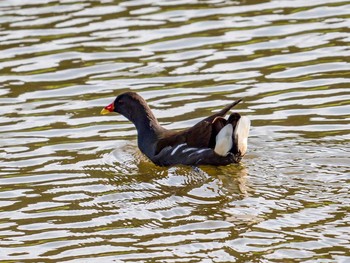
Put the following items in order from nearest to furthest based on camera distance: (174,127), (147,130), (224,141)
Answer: (224,141) → (147,130) → (174,127)

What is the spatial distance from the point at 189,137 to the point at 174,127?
116cm

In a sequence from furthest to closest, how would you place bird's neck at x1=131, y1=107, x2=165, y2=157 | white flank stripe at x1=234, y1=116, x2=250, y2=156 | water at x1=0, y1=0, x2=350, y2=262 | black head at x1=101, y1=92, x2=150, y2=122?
black head at x1=101, y1=92, x2=150, y2=122
bird's neck at x1=131, y1=107, x2=165, y2=157
white flank stripe at x1=234, y1=116, x2=250, y2=156
water at x1=0, y1=0, x2=350, y2=262

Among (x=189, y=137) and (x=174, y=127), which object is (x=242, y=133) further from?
(x=174, y=127)

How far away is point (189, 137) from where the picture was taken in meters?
10.5

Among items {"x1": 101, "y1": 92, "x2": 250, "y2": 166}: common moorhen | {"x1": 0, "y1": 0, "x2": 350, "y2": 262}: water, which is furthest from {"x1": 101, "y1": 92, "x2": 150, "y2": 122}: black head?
{"x1": 0, "y1": 0, "x2": 350, "y2": 262}: water

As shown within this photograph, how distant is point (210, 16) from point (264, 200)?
647cm

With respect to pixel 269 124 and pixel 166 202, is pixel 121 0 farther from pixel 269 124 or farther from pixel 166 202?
pixel 166 202

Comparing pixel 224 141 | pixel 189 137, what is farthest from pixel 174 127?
pixel 224 141

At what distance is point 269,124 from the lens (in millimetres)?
11227

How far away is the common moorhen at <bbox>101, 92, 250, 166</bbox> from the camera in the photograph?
1016 centimetres

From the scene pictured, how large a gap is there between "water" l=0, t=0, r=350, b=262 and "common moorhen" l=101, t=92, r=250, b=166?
14 cm

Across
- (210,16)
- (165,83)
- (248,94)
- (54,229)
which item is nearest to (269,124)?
(248,94)

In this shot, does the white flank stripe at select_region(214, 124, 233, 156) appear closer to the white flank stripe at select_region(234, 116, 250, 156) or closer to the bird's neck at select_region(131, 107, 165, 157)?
the white flank stripe at select_region(234, 116, 250, 156)

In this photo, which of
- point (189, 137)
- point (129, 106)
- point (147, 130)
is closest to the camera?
point (189, 137)
